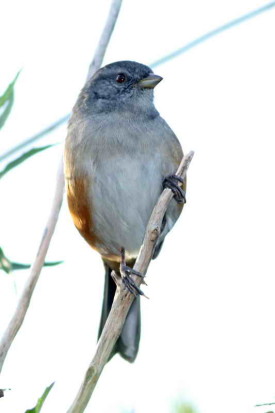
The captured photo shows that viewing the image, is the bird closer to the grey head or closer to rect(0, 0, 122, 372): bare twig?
the grey head

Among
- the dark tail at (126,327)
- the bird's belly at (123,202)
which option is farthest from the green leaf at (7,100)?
the dark tail at (126,327)

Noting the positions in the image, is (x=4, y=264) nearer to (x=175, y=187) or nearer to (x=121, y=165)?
(x=175, y=187)

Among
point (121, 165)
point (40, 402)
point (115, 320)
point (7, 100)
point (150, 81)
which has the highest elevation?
point (150, 81)

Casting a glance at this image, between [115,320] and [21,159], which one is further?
[115,320]

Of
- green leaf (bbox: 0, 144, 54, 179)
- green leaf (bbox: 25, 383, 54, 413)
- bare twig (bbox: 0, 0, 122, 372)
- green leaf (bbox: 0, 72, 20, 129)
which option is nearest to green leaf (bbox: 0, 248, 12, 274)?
bare twig (bbox: 0, 0, 122, 372)

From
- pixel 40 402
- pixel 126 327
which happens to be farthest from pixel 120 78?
pixel 40 402

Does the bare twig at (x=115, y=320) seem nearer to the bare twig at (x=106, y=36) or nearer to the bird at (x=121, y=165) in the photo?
the bare twig at (x=106, y=36)

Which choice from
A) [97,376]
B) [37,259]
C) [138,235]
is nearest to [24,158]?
[37,259]

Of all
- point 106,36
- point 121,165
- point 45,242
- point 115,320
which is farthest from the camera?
point 121,165

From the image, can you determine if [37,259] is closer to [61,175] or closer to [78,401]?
[61,175]

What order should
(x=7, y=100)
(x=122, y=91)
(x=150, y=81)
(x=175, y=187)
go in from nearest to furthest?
1. (x=7, y=100)
2. (x=175, y=187)
3. (x=150, y=81)
4. (x=122, y=91)
